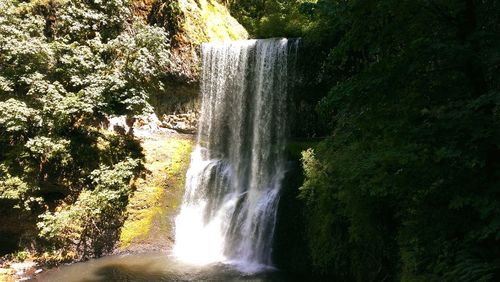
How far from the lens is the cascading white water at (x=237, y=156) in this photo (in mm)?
14453

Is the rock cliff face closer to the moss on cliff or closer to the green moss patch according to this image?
the moss on cliff

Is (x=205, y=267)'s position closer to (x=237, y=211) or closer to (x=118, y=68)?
(x=237, y=211)

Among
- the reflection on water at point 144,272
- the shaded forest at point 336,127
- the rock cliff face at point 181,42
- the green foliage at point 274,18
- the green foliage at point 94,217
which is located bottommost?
the reflection on water at point 144,272

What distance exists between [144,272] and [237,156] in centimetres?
655

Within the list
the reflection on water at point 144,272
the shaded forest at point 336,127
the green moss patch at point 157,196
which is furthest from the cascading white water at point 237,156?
the shaded forest at point 336,127

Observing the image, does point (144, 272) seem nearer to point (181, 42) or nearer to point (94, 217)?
point (94, 217)

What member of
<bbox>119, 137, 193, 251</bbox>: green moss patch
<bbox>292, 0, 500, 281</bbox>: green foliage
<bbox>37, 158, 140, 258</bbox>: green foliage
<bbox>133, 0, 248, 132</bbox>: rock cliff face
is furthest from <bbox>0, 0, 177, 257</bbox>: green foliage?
<bbox>292, 0, 500, 281</bbox>: green foliage

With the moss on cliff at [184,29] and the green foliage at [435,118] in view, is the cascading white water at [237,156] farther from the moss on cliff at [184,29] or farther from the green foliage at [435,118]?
the green foliage at [435,118]

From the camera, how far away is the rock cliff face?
18141 millimetres

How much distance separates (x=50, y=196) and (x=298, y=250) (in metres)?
9.88

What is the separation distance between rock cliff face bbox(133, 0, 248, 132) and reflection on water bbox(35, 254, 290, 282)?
275 inches

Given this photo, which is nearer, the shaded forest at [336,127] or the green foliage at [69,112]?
the shaded forest at [336,127]

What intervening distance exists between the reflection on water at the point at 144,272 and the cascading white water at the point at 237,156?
866 mm

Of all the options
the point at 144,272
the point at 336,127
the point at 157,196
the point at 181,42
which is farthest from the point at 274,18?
the point at 144,272
